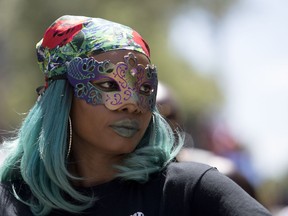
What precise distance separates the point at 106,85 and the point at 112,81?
0.11ft

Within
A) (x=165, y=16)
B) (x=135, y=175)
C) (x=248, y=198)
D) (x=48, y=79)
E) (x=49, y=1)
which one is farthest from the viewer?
(x=165, y=16)

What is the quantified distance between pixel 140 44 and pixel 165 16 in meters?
22.2

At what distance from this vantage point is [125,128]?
4.20m

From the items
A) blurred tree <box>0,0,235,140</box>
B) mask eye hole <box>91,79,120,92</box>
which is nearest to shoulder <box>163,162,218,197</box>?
mask eye hole <box>91,79,120,92</box>

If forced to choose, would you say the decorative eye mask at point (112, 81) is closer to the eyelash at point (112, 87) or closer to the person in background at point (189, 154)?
the eyelash at point (112, 87)

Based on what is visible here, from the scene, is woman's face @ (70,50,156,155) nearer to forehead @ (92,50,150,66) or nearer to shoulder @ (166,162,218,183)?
forehead @ (92,50,150,66)

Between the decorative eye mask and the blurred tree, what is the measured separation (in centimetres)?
1154

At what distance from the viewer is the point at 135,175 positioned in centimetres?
415

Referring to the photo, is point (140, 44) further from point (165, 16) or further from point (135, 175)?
point (165, 16)

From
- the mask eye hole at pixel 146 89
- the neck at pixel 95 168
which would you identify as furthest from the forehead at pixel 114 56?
the neck at pixel 95 168

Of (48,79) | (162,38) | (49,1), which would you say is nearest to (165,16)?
(162,38)

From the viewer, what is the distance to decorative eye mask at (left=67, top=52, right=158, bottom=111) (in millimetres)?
4270

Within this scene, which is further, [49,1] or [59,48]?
[49,1]

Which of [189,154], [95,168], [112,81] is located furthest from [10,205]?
[189,154]
